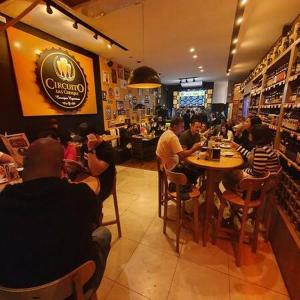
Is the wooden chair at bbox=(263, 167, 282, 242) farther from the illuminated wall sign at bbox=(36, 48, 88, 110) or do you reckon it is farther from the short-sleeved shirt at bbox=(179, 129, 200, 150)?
the illuminated wall sign at bbox=(36, 48, 88, 110)

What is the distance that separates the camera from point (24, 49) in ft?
9.64

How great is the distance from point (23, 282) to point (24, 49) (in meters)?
3.54

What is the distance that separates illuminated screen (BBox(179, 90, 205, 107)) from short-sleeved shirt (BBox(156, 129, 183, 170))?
847 cm

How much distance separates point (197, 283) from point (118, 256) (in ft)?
2.77

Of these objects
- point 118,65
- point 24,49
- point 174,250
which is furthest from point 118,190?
point 118,65

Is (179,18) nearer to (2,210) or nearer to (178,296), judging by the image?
(2,210)

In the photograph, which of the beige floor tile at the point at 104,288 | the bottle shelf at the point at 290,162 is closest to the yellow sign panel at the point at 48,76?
the beige floor tile at the point at 104,288

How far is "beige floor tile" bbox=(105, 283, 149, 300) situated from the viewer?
1.48 m

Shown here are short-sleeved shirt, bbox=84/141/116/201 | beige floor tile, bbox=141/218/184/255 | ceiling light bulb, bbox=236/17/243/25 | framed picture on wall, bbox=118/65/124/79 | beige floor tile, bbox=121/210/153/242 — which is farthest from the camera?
framed picture on wall, bbox=118/65/124/79

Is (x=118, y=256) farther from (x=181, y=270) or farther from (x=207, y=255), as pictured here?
(x=207, y=255)

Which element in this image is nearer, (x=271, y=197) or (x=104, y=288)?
(x=104, y=288)

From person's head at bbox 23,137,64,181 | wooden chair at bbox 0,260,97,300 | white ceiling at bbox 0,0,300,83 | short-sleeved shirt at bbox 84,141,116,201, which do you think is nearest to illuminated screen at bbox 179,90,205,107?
white ceiling at bbox 0,0,300,83

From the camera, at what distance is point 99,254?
1105 millimetres

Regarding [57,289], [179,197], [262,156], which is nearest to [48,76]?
[179,197]
